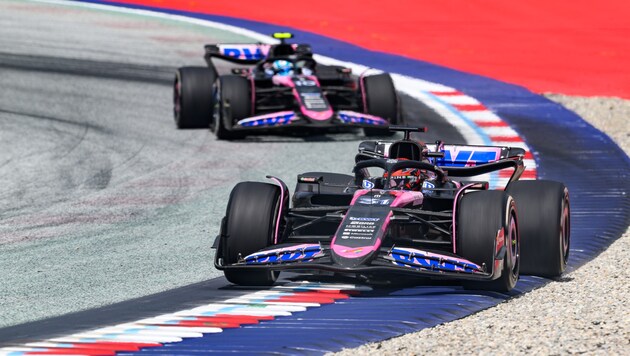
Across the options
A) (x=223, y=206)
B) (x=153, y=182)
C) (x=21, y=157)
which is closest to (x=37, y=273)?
(x=223, y=206)

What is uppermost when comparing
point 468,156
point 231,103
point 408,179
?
point 231,103

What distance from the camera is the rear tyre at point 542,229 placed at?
10.4 metres

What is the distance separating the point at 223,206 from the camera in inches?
561

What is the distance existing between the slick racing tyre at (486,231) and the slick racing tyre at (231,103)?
887cm

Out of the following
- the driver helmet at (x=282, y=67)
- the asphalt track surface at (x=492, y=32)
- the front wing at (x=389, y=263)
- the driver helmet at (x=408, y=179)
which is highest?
the asphalt track surface at (x=492, y=32)

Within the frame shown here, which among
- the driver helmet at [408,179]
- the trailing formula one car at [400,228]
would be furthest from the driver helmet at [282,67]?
the driver helmet at [408,179]

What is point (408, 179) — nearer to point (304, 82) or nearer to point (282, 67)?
point (304, 82)

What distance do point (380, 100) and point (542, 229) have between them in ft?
28.6

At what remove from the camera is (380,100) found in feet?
62.3

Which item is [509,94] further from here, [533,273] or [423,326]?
[423,326]

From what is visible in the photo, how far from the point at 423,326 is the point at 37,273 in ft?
11.9

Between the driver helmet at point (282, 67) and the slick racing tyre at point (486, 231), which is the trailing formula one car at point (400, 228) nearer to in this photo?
the slick racing tyre at point (486, 231)

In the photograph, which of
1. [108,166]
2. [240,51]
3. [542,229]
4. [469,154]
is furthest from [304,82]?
[542,229]

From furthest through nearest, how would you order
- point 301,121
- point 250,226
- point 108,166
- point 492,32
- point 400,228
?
point 492,32, point 301,121, point 108,166, point 400,228, point 250,226
